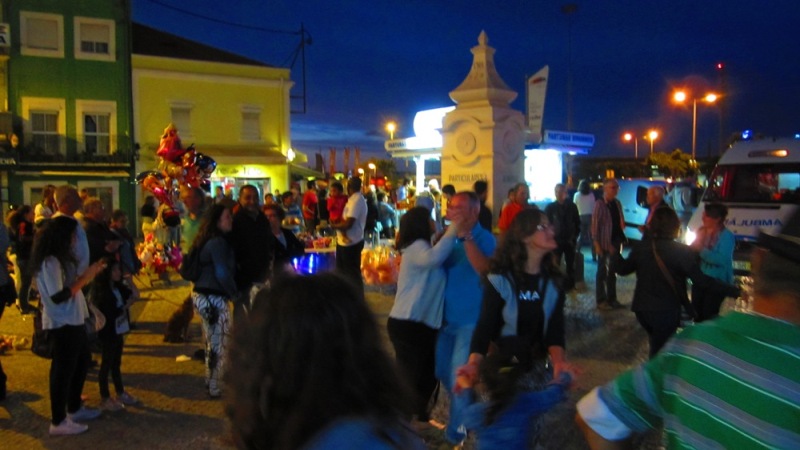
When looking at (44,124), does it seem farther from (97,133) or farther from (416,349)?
(416,349)

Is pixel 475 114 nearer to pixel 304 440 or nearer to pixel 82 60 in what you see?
pixel 304 440


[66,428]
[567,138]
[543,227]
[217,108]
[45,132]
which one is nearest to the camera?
[543,227]

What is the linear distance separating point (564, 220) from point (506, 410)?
859cm

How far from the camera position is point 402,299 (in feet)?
16.1

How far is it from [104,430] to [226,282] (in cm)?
157

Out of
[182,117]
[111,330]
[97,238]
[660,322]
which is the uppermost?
[182,117]

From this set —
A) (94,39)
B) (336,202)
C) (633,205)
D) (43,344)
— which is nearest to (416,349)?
(43,344)

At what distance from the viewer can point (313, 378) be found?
1522 millimetres

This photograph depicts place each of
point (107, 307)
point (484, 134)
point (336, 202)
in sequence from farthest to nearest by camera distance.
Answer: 1. point (484, 134)
2. point (336, 202)
3. point (107, 307)

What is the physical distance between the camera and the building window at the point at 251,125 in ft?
104

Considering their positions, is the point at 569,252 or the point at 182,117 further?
the point at 182,117

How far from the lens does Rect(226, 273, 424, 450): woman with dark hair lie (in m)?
1.50

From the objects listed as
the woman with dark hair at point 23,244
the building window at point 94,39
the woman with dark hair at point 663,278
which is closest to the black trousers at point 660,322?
the woman with dark hair at point 663,278

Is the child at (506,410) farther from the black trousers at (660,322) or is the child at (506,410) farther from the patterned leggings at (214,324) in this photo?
the patterned leggings at (214,324)
